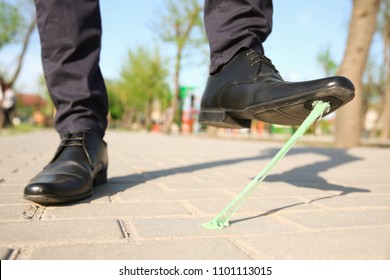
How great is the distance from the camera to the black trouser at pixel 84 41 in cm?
175

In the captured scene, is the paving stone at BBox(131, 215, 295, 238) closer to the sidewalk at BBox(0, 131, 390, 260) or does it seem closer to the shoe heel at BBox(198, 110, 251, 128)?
the sidewalk at BBox(0, 131, 390, 260)

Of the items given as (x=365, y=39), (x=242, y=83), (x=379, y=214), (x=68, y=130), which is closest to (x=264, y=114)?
(x=242, y=83)

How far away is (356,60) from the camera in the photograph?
779 centimetres

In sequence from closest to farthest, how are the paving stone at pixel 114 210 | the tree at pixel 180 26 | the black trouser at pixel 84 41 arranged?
the paving stone at pixel 114 210 → the black trouser at pixel 84 41 → the tree at pixel 180 26

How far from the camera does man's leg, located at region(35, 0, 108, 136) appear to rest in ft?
5.90

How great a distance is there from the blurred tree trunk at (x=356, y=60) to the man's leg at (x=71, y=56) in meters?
6.88

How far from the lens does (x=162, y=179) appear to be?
242cm

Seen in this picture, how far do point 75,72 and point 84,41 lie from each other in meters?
0.16

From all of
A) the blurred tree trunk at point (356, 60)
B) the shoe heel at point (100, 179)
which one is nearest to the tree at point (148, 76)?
the blurred tree trunk at point (356, 60)

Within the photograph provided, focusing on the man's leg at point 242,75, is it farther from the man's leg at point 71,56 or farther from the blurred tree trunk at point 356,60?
the blurred tree trunk at point 356,60

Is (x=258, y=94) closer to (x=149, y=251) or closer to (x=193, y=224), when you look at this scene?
(x=193, y=224)

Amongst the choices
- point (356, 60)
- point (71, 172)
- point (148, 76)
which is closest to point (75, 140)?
point (71, 172)
